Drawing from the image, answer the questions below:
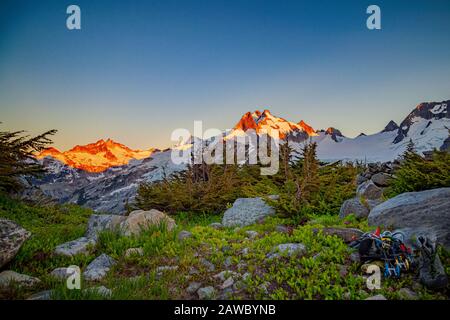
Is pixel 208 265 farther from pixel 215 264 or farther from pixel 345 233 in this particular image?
pixel 345 233

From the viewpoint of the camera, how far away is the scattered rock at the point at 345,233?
270 inches

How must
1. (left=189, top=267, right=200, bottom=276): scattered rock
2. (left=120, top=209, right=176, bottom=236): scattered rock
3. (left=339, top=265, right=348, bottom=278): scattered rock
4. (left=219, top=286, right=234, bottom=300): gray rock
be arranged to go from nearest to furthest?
(left=219, top=286, right=234, bottom=300): gray rock < (left=339, top=265, right=348, bottom=278): scattered rock < (left=189, top=267, right=200, bottom=276): scattered rock < (left=120, top=209, right=176, bottom=236): scattered rock

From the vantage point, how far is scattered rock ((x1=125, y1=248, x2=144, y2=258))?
722 cm

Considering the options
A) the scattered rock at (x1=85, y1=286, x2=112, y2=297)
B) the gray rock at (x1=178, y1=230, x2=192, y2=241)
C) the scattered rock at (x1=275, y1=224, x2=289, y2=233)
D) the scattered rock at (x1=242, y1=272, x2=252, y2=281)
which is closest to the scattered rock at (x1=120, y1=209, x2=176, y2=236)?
the gray rock at (x1=178, y1=230, x2=192, y2=241)

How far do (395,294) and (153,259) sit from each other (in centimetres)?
501

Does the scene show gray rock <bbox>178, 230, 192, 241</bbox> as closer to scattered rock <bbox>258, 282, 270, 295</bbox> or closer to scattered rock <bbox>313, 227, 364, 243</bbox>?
scattered rock <bbox>258, 282, 270, 295</bbox>

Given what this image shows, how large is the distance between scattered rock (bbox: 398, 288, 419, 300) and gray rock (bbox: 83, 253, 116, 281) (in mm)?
5733

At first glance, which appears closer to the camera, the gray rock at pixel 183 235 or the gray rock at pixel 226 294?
the gray rock at pixel 226 294

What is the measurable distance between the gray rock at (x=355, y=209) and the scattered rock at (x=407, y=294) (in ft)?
15.6

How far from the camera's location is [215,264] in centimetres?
665

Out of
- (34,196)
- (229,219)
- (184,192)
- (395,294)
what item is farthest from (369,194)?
(34,196)

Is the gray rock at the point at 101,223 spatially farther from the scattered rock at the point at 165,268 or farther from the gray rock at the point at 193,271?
the gray rock at the point at 193,271

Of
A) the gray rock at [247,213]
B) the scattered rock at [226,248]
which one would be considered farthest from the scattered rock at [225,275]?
the gray rock at [247,213]
